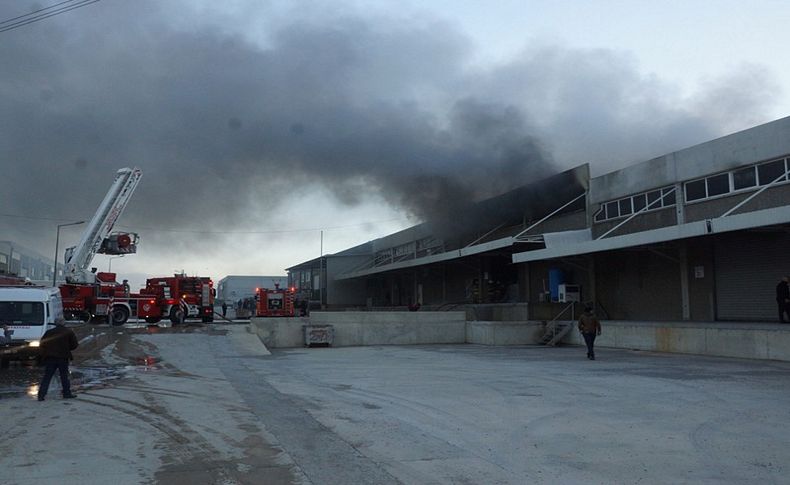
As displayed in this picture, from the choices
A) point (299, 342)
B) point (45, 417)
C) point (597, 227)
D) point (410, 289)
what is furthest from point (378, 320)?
point (410, 289)

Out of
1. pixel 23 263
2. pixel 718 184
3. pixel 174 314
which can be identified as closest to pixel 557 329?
pixel 718 184

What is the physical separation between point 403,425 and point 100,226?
25.1 meters

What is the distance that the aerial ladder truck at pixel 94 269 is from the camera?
28000 millimetres

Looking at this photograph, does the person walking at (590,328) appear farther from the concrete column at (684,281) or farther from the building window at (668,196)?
the building window at (668,196)

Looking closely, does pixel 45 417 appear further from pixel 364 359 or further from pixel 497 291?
pixel 497 291

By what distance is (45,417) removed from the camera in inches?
338

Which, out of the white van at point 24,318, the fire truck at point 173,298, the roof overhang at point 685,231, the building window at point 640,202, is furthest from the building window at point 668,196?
the fire truck at point 173,298

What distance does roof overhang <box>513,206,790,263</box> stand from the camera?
1492 centimetres

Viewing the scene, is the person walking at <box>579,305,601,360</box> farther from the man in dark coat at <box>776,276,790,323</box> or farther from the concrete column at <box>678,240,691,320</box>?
the concrete column at <box>678,240,691,320</box>

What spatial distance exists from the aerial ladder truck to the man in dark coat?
2557 cm

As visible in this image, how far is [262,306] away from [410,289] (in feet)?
43.4

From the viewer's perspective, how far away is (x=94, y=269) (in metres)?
→ 29.3

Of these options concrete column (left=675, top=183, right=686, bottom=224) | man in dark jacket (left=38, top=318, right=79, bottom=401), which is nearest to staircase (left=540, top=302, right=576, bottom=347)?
concrete column (left=675, top=183, right=686, bottom=224)

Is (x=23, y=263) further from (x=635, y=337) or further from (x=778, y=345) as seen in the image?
(x=778, y=345)
